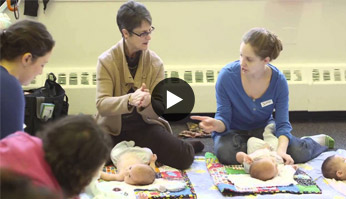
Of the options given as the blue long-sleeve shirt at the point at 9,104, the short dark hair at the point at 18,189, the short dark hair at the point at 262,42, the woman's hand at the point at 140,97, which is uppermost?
the short dark hair at the point at 262,42

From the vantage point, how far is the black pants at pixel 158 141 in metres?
2.51

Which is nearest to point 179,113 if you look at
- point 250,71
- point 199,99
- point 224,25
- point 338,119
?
point 199,99

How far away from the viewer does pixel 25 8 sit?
10.3ft

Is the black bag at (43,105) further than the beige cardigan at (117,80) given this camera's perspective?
Yes

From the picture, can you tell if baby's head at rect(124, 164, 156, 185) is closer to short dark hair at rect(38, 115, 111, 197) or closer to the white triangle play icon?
the white triangle play icon

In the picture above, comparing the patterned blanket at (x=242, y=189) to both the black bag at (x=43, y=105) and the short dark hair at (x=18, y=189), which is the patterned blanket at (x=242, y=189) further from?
the short dark hair at (x=18, y=189)

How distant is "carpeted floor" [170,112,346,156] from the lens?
2.98 meters

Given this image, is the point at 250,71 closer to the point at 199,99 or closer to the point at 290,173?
the point at 290,173

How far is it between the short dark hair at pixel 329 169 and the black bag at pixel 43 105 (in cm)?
143

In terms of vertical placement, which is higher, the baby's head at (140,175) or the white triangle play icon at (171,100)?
Result: the white triangle play icon at (171,100)

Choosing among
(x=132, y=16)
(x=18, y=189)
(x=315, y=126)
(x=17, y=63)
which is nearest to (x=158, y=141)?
(x=132, y=16)

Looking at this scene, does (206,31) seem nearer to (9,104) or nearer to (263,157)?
(263,157)
